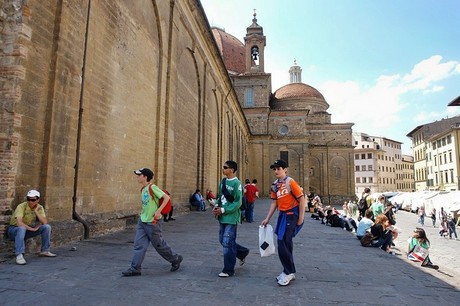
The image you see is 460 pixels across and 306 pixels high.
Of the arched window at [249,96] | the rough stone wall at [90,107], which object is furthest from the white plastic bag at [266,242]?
the arched window at [249,96]

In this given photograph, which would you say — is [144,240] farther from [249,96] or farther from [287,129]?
[249,96]

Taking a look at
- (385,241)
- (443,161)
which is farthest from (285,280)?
(443,161)

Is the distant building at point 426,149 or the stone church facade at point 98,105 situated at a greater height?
the distant building at point 426,149

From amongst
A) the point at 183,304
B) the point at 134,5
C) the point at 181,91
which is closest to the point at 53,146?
the point at 183,304

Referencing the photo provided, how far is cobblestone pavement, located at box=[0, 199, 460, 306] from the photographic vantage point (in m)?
3.46

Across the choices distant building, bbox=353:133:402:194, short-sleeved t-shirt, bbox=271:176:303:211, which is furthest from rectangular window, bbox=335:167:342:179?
short-sleeved t-shirt, bbox=271:176:303:211

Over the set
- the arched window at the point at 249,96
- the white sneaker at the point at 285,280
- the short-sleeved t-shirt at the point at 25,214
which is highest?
the arched window at the point at 249,96

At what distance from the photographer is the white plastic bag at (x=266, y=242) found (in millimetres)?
4227

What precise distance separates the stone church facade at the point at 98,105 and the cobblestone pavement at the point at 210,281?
133 centimetres

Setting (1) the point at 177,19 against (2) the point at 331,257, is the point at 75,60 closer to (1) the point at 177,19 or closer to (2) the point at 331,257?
(2) the point at 331,257

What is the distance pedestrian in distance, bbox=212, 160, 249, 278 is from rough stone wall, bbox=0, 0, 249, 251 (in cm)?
339

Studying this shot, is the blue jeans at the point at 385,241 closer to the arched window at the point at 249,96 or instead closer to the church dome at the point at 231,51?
the arched window at the point at 249,96

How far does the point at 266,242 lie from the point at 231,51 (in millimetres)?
44456

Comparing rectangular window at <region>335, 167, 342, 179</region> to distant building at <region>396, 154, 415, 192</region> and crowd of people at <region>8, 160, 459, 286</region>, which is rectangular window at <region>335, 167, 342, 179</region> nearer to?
crowd of people at <region>8, 160, 459, 286</region>
